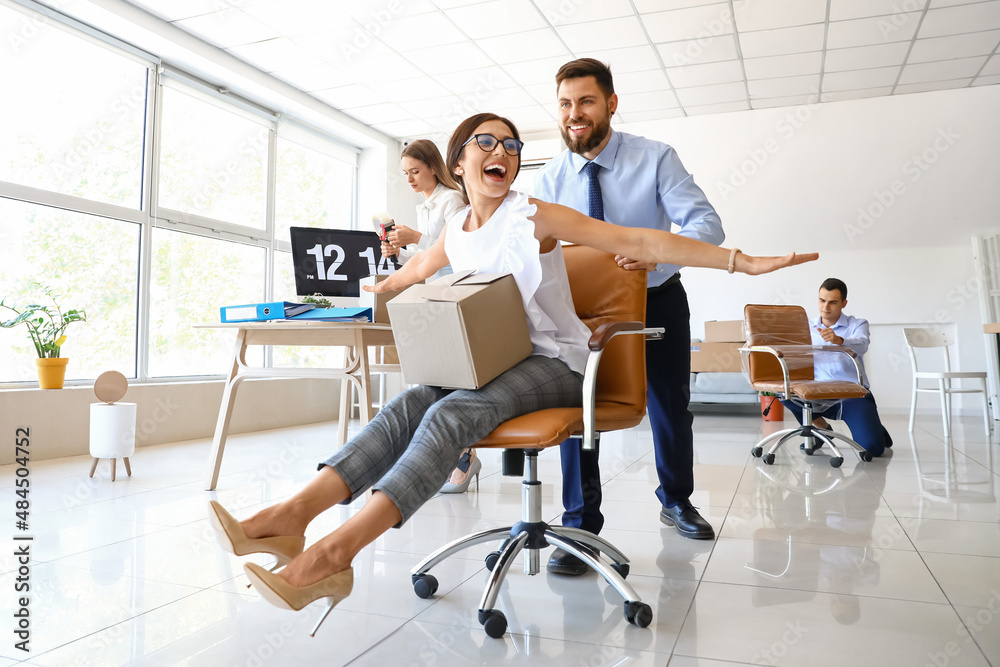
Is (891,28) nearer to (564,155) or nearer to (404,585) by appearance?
(564,155)

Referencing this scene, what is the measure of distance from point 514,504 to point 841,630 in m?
1.40

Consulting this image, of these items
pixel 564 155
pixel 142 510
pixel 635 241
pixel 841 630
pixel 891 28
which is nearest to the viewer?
pixel 841 630

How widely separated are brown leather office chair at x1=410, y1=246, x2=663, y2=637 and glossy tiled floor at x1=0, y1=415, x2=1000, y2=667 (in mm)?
74

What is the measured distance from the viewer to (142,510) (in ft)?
8.18

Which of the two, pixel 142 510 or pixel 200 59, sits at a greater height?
pixel 200 59

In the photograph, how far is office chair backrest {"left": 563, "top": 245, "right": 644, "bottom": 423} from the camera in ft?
5.51

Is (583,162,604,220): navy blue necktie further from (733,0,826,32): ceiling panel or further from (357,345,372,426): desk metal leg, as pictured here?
(733,0,826,32): ceiling panel

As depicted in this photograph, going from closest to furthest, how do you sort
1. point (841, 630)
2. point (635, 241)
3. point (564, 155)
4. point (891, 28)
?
point (841, 630)
point (635, 241)
point (564, 155)
point (891, 28)

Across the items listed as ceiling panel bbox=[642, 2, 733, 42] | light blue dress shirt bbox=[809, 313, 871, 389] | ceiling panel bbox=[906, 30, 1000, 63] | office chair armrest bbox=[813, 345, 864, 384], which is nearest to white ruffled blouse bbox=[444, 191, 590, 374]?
office chair armrest bbox=[813, 345, 864, 384]

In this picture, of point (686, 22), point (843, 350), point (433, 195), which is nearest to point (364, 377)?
point (433, 195)

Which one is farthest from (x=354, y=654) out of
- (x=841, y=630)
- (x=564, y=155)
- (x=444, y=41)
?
(x=444, y=41)

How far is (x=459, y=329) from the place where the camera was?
1.35 metres

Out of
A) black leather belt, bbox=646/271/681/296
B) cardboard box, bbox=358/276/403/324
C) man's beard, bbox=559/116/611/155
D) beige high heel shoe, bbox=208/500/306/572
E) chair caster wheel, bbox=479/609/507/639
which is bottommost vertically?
chair caster wheel, bbox=479/609/507/639

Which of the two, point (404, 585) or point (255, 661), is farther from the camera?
point (404, 585)
